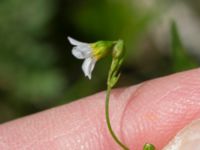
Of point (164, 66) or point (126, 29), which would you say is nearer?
point (126, 29)

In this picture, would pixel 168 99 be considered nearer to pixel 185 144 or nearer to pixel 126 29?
pixel 185 144

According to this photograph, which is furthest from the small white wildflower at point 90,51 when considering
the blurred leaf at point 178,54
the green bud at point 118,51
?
the blurred leaf at point 178,54

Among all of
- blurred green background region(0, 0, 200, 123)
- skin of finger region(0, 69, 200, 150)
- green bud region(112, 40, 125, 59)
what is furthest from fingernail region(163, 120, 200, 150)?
blurred green background region(0, 0, 200, 123)

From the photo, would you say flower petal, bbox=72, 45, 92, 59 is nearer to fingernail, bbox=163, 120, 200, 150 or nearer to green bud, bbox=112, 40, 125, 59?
green bud, bbox=112, 40, 125, 59

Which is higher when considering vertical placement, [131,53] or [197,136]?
[197,136]

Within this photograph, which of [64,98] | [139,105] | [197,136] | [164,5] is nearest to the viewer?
[197,136]

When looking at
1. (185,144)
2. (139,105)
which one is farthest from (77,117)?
(185,144)

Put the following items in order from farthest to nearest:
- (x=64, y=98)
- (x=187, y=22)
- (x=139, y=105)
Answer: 1. (x=187, y=22)
2. (x=64, y=98)
3. (x=139, y=105)

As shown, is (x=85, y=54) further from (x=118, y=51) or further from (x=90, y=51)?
(x=118, y=51)
